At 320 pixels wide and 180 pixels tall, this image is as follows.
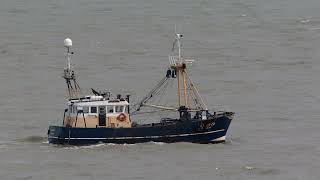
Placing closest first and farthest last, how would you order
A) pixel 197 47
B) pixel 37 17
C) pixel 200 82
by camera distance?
1. pixel 200 82
2. pixel 197 47
3. pixel 37 17

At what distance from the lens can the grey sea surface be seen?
63.0 metres

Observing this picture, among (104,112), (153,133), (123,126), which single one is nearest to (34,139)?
(104,112)

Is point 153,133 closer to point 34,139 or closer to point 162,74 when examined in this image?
point 34,139

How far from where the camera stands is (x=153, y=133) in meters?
68.1

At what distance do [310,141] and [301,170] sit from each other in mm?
8560

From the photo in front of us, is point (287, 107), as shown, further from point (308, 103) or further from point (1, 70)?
point (1, 70)

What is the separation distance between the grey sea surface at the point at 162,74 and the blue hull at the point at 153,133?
557 mm

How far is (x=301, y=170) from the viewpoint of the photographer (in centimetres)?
6144

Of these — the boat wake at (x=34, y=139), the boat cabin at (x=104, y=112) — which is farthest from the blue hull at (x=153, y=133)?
the boat wake at (x=34, y=139)

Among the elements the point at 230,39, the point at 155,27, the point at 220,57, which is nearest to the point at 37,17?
the point at 155,27

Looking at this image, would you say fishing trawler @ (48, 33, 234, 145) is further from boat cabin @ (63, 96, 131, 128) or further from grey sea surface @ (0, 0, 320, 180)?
grey sea surface @ (0, 0, 320, 180)

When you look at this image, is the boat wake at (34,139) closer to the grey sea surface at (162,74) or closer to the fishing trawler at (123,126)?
the grey sea surface at (162,74)

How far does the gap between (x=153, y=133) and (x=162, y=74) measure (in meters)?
28.0

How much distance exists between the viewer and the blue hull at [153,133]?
68062 mm
